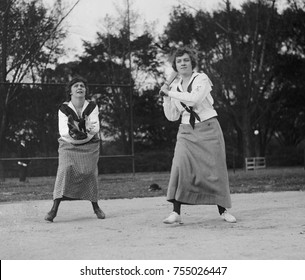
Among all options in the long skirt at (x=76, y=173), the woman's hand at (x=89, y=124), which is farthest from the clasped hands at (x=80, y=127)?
the long skirt at (x=76, y=173)

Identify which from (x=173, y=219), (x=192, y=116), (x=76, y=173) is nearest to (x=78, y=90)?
(x=76, y=173)

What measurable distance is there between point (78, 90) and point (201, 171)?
1.60 m

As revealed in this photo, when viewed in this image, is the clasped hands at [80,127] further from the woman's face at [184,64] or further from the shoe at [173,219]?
the shoe at [173,219]

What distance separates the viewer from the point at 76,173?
19.8ft

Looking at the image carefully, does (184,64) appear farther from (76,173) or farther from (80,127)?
(76,173)

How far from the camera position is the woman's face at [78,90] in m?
6.11

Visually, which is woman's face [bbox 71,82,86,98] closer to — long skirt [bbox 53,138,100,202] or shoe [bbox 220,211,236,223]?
long skirt [bbox 53,138,100,202]

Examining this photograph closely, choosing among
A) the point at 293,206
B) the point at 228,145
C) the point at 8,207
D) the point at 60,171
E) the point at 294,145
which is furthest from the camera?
the point at 294,145

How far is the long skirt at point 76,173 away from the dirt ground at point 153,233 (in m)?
0.28

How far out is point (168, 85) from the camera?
18.8 feet

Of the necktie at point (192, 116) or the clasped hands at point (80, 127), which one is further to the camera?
the clasped hands at point (80, 127)

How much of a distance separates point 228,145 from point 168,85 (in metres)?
31.0

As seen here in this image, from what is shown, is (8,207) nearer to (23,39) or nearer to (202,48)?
(23,39)
